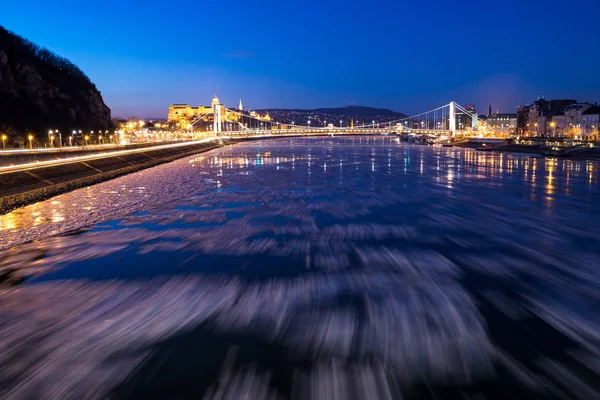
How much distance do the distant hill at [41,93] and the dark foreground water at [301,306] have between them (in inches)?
1974

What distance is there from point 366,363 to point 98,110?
83.6 m

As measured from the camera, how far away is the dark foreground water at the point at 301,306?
438 centimetres

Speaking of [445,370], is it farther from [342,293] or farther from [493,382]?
[342,293]

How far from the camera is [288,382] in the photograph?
434 centimetres

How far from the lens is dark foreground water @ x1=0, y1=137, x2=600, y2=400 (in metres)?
4.38

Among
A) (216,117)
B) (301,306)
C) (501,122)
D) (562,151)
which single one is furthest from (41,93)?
(501,122)

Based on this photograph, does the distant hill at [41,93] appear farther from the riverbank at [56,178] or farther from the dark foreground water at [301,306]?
the dark foreground water at [301,306]

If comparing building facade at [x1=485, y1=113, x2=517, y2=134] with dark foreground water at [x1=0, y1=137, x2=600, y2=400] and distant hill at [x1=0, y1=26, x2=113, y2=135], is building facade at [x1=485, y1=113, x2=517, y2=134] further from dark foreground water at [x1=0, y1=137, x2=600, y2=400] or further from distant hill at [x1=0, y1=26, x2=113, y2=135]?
dark foreground water at [x1=0, y1=137, x2=600, y2=400]

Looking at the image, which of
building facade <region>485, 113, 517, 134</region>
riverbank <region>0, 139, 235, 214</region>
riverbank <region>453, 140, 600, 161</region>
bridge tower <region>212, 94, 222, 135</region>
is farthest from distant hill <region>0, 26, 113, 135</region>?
building facade <region>485, 113, 517, 134</region>

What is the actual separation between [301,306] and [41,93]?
68.1 m

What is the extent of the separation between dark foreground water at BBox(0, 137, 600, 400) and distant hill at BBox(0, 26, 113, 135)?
50.1m

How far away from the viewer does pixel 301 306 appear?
20.7 ft

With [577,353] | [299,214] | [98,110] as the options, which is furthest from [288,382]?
Result: [98,110]

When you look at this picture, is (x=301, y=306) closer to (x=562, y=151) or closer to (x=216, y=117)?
(x=562, y=151)
